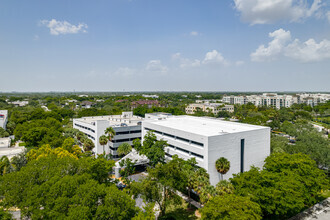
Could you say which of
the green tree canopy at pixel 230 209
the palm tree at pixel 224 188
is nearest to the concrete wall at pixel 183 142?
the palm tree at pixel 224 188

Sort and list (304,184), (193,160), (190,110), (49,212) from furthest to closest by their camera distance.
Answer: (190,110) → (193,160) → (304,184) → (49,212)

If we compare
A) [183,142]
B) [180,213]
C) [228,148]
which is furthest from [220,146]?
[180,213]

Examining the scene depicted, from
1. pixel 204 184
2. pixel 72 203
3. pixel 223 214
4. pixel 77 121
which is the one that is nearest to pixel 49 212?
pixel 72 203

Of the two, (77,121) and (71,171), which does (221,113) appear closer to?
(77,121)

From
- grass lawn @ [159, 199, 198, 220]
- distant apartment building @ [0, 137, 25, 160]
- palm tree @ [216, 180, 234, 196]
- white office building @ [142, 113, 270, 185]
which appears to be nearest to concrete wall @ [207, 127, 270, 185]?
white office building @ [142, 113, 270, 185]

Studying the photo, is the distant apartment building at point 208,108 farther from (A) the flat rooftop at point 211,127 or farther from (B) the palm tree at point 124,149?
(B) the palm tree at point 124,149

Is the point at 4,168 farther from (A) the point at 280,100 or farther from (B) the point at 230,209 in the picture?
(A) the point at 280,100
